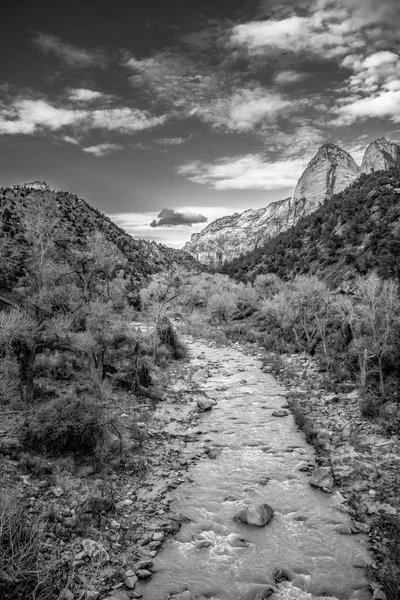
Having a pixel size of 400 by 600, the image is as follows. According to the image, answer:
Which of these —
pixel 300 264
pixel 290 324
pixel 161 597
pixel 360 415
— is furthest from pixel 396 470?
pixel 300 264

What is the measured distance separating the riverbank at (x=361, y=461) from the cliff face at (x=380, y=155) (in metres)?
108

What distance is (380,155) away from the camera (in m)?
116

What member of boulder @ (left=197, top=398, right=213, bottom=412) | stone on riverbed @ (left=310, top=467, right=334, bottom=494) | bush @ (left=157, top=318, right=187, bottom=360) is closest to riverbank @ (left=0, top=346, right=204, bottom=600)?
boulder @ (left=197, top=398, right=213, bottom=412)

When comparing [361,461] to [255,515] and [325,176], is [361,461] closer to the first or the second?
[255,515]

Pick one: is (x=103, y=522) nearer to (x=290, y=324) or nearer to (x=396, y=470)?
(x=396, y=470)

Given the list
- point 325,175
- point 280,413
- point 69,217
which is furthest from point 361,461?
point 325,175

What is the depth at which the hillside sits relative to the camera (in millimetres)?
43441

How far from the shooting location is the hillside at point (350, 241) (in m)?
43.4

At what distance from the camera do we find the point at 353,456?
1460cm

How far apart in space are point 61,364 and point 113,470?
398 inches

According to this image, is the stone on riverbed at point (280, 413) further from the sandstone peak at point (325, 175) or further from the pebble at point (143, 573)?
the sandstone peak at point (325, 175)

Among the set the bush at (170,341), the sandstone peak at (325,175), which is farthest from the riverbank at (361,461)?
the sandstone peak at (325,175)

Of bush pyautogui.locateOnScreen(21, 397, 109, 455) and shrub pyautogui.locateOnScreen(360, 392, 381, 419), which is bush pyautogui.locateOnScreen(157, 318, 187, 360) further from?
bush pyautogui.locateOnScreen(21, 397, 109, 455)

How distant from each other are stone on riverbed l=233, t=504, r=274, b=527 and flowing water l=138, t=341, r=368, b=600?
157 mm
